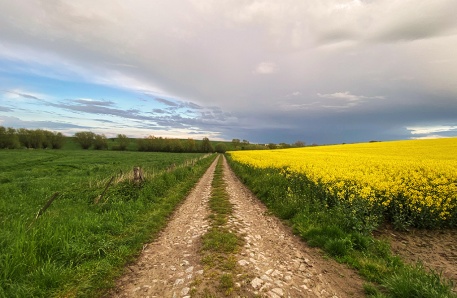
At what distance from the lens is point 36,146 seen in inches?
3681

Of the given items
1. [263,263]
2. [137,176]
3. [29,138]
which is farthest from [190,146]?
[263,263]

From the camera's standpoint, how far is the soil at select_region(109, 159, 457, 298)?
4.27 m

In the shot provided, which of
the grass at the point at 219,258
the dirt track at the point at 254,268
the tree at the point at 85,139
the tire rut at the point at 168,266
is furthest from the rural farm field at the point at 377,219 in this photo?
the tree at the point at 85,139

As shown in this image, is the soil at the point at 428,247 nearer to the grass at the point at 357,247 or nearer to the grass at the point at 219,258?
the grass at the point at 357,247

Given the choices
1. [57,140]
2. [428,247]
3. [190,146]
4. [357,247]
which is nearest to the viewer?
[357,247]

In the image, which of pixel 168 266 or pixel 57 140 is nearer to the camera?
pixel 168 266

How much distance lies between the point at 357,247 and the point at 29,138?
119384 millimetres

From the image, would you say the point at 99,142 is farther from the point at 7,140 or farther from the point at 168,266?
the point at 168,266

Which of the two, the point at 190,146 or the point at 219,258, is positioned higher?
the point at 190,146

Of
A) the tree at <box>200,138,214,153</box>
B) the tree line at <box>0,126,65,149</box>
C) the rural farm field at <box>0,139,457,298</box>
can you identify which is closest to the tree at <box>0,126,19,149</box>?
the tree line at <box>0,126,65,149</box>

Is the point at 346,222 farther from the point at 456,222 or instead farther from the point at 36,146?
the point at 36,146

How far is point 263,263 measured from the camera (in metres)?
5.17

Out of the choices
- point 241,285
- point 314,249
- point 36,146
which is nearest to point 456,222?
point 314,249

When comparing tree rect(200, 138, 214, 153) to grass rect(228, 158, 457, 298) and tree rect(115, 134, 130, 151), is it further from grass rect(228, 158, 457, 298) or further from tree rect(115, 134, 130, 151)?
grass rect(228, 158, 457, 298)
